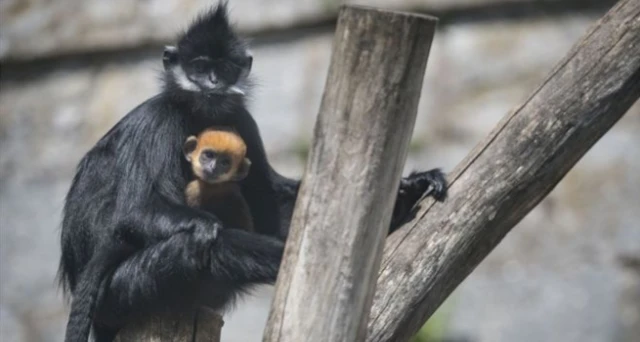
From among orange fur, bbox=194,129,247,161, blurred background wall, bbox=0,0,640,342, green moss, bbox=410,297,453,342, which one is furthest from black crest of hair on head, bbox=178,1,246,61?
green moss, bbox=410,297,453,342

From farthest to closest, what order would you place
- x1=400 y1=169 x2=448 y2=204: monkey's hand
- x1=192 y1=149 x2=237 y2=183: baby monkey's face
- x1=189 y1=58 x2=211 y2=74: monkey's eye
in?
1. x1=189 y1=58 x2=211 y2=74: monkey's eye
2. x1=192 y1=149 x2=237 y2=183: baby monkey's face
3. x1=400 y1=169 x2=448 y2=204: monkey's hand

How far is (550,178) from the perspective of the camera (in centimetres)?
407

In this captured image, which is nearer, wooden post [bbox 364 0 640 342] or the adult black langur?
wooden post [bbox 364 0 640 342]

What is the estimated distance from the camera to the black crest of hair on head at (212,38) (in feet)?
15.9

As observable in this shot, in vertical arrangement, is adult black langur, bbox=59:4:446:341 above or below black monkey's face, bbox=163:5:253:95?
below

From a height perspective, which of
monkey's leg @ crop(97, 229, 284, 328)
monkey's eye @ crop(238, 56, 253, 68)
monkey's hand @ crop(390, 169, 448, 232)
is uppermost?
monkey's eye @ crop(238, 56, 253, 68)

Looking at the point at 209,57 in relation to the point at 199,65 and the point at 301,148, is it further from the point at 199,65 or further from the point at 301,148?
the point at 301,148

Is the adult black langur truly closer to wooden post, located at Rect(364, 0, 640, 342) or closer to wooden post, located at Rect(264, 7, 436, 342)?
wooden post, located at Rect(364, 0, 640, 342)

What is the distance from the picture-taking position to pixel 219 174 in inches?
189

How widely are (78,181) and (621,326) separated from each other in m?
4.18

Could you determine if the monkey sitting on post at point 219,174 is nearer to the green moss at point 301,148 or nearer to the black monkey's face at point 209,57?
the black monkey's face at point 209,57

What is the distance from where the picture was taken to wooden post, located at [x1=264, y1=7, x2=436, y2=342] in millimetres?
3461

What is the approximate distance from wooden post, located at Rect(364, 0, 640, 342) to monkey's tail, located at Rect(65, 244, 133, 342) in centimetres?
104

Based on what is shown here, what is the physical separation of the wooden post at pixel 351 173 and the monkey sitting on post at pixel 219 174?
1237mm
